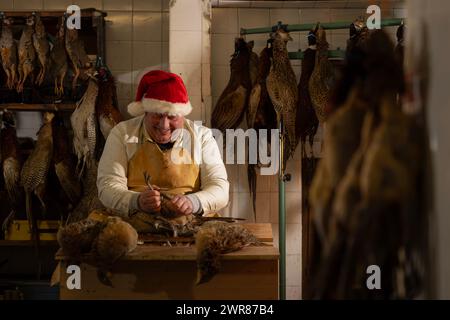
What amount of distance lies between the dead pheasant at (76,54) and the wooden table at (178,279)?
→ 2.13 metres

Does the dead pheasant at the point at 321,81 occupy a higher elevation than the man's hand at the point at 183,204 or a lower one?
higher

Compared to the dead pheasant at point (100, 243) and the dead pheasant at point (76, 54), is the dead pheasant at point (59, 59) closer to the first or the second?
the dead pheasant at point (76, 54)

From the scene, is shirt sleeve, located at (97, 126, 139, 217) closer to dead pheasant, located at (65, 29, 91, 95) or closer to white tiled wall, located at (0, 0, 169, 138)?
dead pheasant, located at (65, 29, 91, 95)

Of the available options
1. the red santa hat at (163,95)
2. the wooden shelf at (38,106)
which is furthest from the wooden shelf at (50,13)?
the red santa hat at (163,95)

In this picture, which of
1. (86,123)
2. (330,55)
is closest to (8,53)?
(86,123)

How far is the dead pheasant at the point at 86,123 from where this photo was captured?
14.5 ft

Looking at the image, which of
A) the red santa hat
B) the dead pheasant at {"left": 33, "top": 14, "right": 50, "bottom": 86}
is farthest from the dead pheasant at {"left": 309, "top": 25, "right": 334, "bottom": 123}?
the dead pheasant at {"left": 33, "top": 14, "right": 50, "bottom": 86}

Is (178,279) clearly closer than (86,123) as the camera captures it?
Yes

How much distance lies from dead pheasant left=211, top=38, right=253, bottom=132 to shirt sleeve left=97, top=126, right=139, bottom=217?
88 centimetres

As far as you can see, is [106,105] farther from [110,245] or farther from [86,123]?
[110,245]

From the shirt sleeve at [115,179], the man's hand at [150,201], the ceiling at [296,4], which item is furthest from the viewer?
→ the ceiling at [296,4]

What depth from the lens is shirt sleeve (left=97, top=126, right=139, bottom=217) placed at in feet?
11.0

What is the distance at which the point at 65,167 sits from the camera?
4492mm

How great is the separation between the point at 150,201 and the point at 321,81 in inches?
60.1
